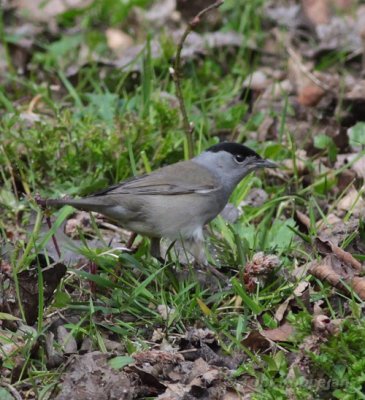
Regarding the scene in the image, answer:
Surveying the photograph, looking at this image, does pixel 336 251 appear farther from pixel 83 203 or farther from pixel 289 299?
pixel 83 203

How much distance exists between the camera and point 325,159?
A: 6719mm

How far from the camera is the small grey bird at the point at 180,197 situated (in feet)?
17.8

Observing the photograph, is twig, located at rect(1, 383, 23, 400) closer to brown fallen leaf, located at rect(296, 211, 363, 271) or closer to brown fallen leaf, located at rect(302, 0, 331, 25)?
brown fallen leaf, located at rect(296, 211, 363, 271)

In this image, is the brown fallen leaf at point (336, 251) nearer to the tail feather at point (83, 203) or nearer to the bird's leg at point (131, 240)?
the bird's leg at point (131, 240)

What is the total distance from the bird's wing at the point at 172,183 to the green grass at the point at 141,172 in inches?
12.4

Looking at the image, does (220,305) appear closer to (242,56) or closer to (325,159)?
(325,159)

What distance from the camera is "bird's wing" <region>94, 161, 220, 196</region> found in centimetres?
554

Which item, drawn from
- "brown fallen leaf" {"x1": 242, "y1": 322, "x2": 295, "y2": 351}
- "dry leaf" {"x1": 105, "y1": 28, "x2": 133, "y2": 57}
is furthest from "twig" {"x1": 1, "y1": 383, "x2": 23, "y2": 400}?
"dry leaf" {"x1": 105, "y1": 28, "x2": 133, "y2": 57}

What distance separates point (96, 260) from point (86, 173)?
1430 mm

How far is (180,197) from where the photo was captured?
566cm

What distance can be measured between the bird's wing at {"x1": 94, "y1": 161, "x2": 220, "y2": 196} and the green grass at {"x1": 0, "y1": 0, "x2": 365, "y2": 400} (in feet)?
1.03

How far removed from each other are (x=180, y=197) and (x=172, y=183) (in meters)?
0.12

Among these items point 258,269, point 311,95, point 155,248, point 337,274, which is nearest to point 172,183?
point 155,248

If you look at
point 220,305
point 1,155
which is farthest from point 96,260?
point 1,155
